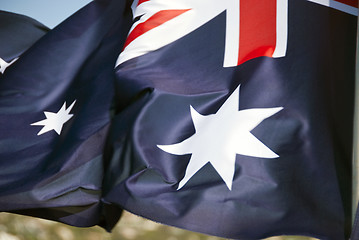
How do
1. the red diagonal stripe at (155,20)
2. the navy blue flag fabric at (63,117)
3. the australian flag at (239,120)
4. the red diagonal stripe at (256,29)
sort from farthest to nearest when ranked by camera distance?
the red diagonal stripe at (155,20) < the navy blue flag fabric at (63,117) < the red diagonal stripe at (256,29) < the australian flag at (239,120)

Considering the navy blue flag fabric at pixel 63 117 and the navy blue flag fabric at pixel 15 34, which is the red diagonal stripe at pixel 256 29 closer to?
the navy blue flag fabric at pixel 63 117

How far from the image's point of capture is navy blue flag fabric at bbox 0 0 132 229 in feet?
7.73

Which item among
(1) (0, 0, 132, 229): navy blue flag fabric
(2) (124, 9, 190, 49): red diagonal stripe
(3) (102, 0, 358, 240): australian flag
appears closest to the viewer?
(3) (102, 0, 358, 240): australian flag

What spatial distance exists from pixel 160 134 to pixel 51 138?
970 millimetres

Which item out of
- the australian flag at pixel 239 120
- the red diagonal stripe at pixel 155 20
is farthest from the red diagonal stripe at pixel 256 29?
the red diagonal stripe at pixel 155 20

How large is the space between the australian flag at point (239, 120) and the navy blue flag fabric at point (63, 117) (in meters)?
0.22

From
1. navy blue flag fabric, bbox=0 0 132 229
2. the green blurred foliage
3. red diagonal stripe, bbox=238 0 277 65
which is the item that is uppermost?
red diagonal stripe, bbox=238 0 277 65

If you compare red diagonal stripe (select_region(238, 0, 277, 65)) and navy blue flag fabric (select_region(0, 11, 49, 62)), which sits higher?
red diagonal stripe (select_region(238, 0, 277, 65))

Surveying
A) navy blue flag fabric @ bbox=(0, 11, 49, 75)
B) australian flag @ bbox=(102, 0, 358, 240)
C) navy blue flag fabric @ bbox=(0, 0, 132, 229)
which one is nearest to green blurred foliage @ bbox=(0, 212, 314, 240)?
navy blue flag fabric @ bbox=(0, 0, 132, 229)

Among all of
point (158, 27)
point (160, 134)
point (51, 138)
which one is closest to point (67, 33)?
point (51, 138)

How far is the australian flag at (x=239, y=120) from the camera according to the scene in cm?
178

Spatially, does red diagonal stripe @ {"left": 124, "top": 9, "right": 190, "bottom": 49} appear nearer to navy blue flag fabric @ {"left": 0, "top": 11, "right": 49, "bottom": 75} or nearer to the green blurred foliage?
the green blurred foliage

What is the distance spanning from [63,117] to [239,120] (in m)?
1.45

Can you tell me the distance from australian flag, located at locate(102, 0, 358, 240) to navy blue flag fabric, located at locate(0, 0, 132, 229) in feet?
0.73
